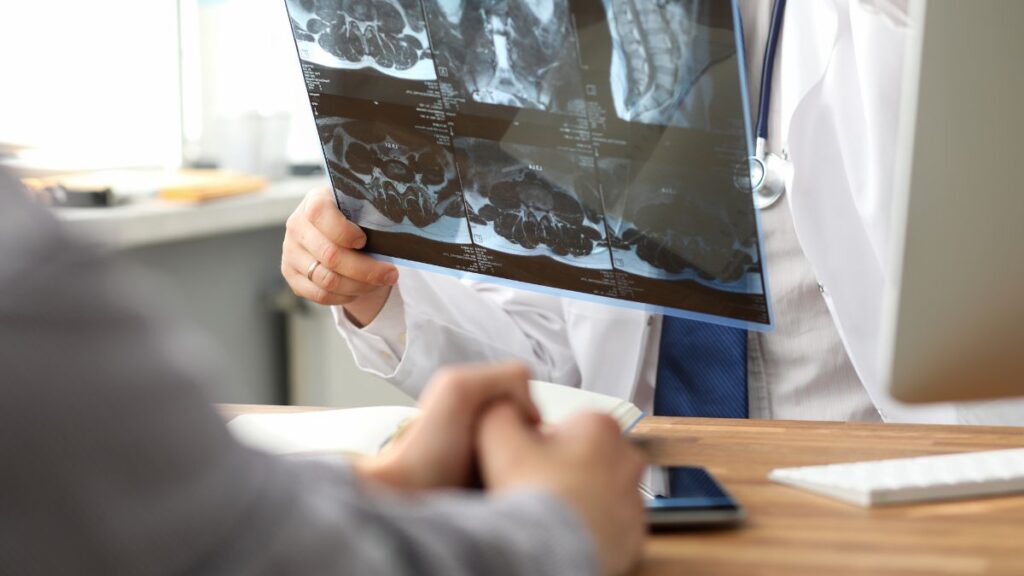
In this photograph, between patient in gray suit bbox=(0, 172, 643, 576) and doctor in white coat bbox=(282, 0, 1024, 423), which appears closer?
patient in gray suit bbox=(0, 172, 643, 576)

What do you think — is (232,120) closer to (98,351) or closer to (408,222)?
(408,222)

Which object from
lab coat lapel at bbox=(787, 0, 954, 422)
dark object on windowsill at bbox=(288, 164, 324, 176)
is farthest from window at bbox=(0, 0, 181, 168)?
lab coat lapel at bbox=(787, 0, 954, 422)

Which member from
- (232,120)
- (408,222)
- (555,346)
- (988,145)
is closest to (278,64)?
(232,120)

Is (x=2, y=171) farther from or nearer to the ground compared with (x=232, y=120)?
nearer to the ground

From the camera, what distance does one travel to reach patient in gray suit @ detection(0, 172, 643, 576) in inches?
14.3

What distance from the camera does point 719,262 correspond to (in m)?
0.80

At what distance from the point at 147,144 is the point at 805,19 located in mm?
1654

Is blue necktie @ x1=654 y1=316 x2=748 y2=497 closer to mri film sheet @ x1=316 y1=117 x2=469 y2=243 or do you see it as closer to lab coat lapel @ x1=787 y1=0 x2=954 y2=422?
lab coat lapel @ x1=787 y1=0 x2=954 y2=422

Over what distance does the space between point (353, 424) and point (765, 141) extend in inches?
23.2

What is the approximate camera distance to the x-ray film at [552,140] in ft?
2.50

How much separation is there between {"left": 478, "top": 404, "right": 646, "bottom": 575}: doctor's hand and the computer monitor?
0.18 metres

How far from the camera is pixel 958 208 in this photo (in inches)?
24.5

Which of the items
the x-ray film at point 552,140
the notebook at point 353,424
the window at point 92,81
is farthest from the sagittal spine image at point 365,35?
the window at point 92,81

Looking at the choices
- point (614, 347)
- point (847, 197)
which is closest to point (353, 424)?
point (614, 347)
